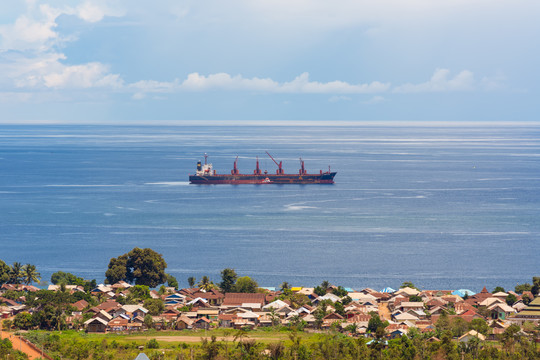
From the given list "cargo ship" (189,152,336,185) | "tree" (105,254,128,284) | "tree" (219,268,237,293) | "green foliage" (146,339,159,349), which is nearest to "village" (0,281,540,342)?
"tree" (219,268,237,293)

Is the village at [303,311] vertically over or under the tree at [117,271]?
under

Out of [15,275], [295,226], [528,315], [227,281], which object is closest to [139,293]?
Answer: [227,281]

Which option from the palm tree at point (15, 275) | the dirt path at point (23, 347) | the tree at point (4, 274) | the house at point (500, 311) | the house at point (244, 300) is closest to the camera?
the dirt path at point (23, 347)

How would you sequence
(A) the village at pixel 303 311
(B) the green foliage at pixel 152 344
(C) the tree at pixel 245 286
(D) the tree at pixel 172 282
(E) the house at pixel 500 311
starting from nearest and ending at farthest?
1. (B) the green foliage at pixel 152 344
2. (A) the village at pixel 303 311
3. (E) the house at pixel 500 311
4. (C) the tree at pixel 245 286
5. (D) the tree at pixel 172 282

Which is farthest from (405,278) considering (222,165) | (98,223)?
(222,165)

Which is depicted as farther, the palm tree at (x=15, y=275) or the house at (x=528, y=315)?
the palm tree at (x=15, y=275)

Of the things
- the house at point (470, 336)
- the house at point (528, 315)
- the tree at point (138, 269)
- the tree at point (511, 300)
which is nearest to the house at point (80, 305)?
the tree at point (138, 269)

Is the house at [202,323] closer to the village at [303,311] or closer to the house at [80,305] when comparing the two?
the village at [303,311]

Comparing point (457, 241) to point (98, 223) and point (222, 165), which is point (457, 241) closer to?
point (98, 223)
